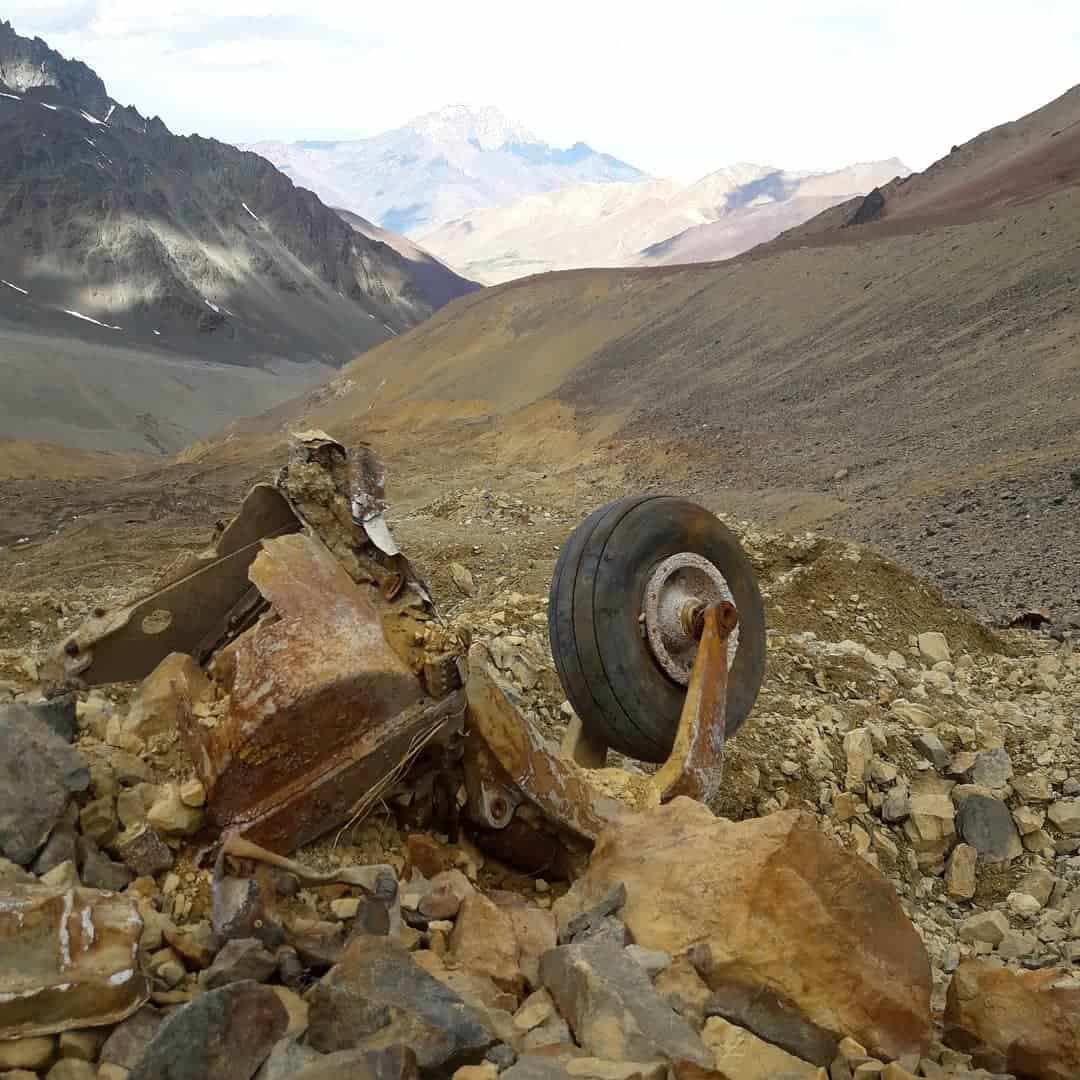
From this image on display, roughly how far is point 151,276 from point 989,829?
6594 cm

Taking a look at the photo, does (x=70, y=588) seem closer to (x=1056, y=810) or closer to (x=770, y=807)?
(x=770, y=807)

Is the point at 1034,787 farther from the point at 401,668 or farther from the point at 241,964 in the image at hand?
the point at 241,964

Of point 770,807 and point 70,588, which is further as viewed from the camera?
point 70,588

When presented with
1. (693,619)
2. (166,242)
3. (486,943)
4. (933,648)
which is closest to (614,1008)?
(486,943)

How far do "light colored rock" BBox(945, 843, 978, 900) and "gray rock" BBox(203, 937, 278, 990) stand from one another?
316cm

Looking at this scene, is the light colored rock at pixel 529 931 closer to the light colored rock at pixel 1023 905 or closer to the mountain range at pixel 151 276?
the light colored rock at pixel 1023 905

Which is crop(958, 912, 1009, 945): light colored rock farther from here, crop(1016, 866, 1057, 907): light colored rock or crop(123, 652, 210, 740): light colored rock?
crop(123, 652, 210, 740): light colored rock

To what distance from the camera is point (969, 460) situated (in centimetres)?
1336

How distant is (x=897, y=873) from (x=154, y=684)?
3.20m

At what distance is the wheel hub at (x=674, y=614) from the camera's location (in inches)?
167

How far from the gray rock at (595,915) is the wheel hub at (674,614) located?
1412mm

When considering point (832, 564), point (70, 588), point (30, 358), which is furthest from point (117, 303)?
point (832, 564)

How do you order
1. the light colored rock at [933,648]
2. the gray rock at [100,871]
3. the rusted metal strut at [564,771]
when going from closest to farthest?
1. the gray rock at [100,871]
2. the rusted metal strut at [564,771]
3. the light colored rock at [933,648]

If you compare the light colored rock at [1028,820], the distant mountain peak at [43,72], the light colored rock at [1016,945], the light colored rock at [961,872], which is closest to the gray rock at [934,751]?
the light colored rock at [1028,820]
